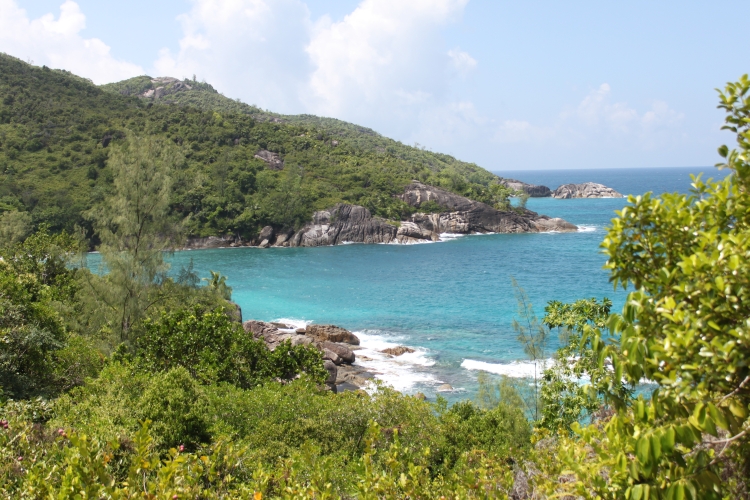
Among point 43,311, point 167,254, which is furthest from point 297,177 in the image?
point 43,311

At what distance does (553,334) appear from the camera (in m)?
31.3

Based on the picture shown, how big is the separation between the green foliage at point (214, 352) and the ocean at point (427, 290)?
32.7 feet

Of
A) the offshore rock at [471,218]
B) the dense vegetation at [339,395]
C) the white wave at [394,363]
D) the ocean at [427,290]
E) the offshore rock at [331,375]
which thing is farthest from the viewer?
the offshore rock at [471,218]

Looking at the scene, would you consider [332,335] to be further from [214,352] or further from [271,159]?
[271,159]

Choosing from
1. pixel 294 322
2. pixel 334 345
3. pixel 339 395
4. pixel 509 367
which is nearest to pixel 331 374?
pixel 334 345

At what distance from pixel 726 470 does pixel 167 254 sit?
2128cm

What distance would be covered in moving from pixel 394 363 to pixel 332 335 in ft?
16.9

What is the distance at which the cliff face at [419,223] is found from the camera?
73012 millimetres

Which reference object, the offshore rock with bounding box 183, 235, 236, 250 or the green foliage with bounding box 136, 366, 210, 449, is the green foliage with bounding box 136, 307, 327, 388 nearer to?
the green foliage with bounding box 136, 366, 210, 449

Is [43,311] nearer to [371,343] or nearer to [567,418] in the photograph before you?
[567,418]

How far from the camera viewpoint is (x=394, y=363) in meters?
28.2

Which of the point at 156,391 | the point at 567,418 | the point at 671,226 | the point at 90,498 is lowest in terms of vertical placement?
the point at 567,418

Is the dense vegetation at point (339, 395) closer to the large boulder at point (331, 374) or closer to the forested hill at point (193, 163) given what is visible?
the large boulder at point (331, 374)

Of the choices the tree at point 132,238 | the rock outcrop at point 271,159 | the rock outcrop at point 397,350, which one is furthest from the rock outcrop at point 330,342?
the rock outcrop at point 271,159
